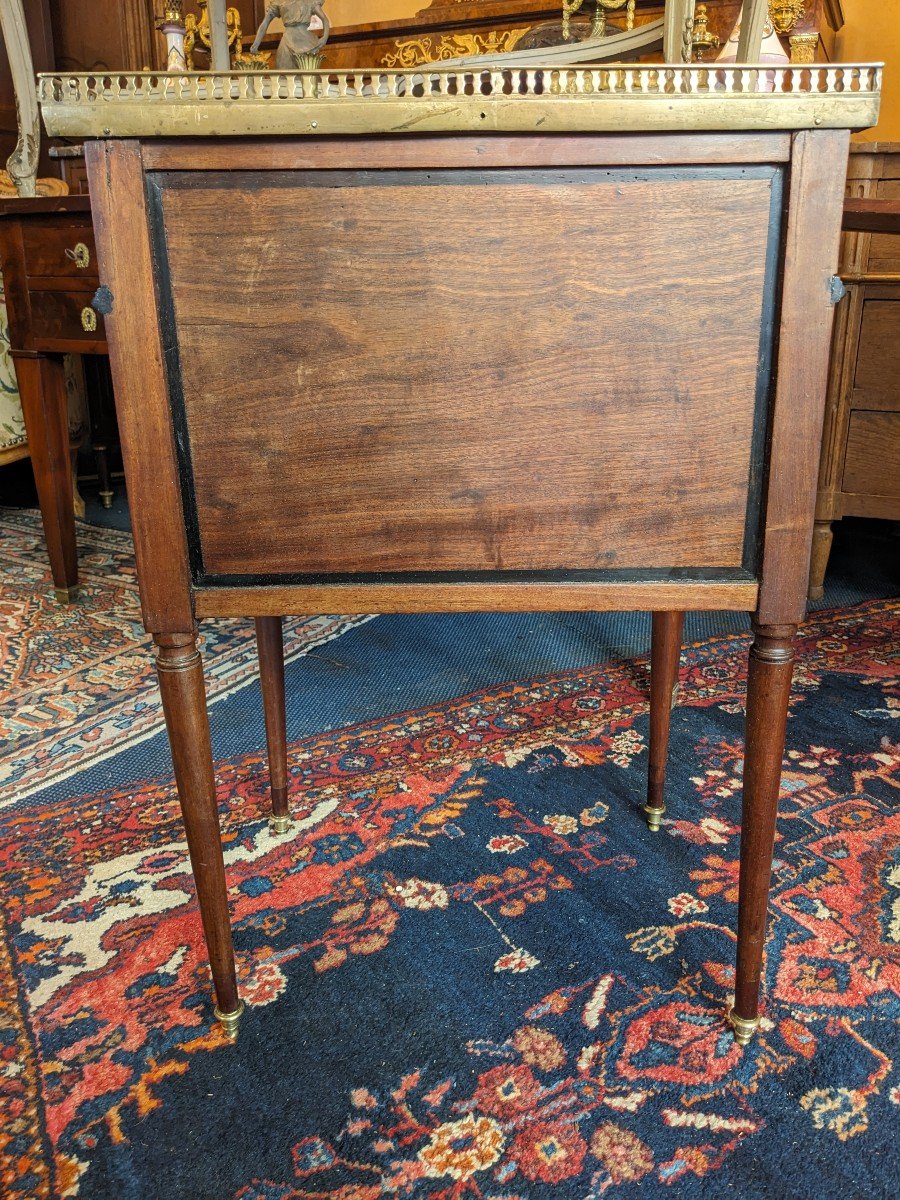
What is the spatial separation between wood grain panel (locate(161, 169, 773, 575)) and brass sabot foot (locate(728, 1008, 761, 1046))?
1.50 ft

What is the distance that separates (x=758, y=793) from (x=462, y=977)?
38cm

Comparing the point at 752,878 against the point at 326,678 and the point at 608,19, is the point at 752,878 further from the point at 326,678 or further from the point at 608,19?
the point at 608,19

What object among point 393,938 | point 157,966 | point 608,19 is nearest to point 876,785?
point 393,938

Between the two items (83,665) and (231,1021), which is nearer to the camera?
(231,1021)

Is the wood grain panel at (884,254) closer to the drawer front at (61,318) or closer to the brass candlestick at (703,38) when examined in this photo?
the brass candlestick at (703,38)

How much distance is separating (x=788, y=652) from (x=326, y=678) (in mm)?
1117

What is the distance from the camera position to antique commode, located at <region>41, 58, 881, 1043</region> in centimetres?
69

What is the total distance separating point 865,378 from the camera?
204 cm

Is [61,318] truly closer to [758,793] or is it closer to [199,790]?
[199,790]

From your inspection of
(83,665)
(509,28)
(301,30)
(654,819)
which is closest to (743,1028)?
(654,819)

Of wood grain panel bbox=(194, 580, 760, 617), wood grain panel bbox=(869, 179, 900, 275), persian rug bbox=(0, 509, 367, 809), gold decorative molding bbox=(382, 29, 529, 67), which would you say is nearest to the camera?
wood grain panel bbox=(194, 580, 760, 617)

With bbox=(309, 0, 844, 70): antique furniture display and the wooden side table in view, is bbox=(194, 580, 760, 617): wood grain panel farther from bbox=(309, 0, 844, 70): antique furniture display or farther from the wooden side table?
bbox=(309, 0, 844, 70): antique furniture display

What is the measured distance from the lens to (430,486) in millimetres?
784

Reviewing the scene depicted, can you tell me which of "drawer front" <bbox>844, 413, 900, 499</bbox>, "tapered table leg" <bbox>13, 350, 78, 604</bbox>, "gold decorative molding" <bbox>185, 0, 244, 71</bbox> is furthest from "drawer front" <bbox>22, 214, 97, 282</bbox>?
"drawer front" <bbox>844, 413, 900, 499</bbox>
